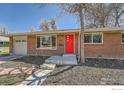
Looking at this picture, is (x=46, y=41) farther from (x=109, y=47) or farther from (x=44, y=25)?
(x=44, y=25)

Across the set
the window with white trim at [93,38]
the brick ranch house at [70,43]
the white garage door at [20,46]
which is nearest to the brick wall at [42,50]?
the brick ranch house at [70,43]

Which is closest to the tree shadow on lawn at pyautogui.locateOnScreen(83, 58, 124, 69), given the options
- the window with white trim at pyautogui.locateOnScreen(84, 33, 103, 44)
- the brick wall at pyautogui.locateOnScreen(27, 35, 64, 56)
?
the window with white trim at pyautogui.locateOnScreen(84, 33, 103, 44)

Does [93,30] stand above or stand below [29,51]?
above

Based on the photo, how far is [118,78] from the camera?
7.85m

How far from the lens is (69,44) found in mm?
15750

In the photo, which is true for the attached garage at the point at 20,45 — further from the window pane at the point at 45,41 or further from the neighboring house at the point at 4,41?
the neighboring house at the point at 4,41

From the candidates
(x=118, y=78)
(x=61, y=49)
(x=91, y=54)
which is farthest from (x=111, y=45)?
(x=118, y=78)

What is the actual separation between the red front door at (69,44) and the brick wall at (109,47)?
5.31 ft

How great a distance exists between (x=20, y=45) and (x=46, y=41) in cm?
309

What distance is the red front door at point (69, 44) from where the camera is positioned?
15672mm

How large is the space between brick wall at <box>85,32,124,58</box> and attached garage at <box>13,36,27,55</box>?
6.72m

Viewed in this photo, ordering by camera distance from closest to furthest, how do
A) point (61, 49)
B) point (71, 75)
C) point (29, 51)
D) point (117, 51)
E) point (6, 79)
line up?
point (6, 79)
point (71, 75)
point (117, 51)
point (61, 49)
point (29, 51)
